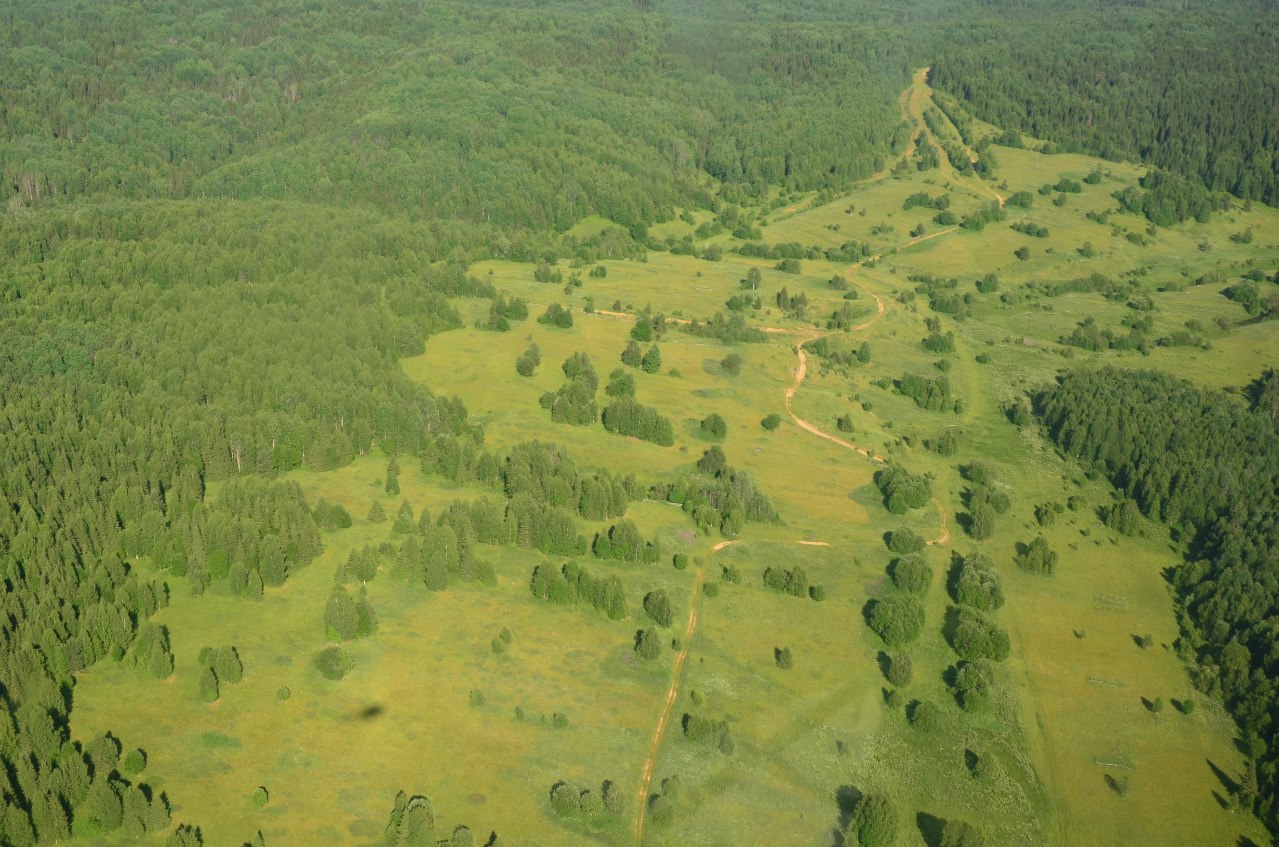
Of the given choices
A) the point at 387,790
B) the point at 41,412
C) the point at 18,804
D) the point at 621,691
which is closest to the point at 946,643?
the point at 621,691

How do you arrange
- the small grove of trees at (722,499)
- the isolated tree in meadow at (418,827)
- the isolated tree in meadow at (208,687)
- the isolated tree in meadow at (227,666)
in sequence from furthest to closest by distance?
the small grove of trees at (722,499)
the isolated tree in meadow at (227,666)
the isolated tree in meadow at (208,687)
the isolated tree in meadow at (418,827)

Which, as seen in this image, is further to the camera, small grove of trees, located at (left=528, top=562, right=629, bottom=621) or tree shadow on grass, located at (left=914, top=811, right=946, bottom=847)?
small grove of trees, located at (left=528, top=562, right=629, bottom=621)

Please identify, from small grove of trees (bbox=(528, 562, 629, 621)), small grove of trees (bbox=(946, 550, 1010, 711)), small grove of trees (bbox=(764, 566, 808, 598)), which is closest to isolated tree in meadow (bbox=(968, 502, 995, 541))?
small grove of trees (bbox=(946, 550, 1010, 711))

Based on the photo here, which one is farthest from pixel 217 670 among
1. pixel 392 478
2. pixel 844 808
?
pixel 844 808

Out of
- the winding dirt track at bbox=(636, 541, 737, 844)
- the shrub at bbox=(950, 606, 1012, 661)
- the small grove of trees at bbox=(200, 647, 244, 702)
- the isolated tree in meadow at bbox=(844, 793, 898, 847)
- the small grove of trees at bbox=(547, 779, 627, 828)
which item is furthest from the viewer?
the shrub at bbox=(950, 606, 1012, 661)

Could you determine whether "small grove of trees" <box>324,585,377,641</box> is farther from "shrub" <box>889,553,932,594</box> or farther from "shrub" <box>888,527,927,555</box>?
"shrub" <box>888,527,927,555</box>

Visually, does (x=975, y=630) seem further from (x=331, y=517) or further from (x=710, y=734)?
(x=331, y=517)

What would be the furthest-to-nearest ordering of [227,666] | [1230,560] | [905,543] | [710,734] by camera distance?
[905,543], [1230,560], [227,666], [710,734]

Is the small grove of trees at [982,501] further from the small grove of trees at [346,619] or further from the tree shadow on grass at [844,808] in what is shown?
the small grove of trees at [346,619]

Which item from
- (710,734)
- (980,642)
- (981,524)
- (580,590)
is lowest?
(981,524)

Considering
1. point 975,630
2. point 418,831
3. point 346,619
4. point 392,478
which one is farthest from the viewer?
point 392,478

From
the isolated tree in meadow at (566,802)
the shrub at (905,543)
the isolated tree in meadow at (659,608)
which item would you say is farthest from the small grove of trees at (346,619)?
the shrub at (905,543)

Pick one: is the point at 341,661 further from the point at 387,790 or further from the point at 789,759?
the point at 789,759
